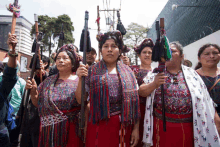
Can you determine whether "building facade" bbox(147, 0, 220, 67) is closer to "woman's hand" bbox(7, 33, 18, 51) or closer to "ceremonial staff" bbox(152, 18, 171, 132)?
"ceremonial staff" bbox(152, 18, 171, 132)

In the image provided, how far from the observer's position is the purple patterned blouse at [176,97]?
197cm

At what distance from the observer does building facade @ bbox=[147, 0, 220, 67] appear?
745 cm

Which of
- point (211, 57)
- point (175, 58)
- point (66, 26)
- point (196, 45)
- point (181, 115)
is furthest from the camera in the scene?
point (66, 26)

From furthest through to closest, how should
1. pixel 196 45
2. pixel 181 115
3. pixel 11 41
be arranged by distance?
pixel 196 45 → pixel 181 115 → pixel 11 41

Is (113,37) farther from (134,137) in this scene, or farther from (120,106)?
(134,137)

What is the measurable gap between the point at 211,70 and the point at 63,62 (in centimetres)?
240

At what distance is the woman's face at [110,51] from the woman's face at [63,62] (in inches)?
22.6

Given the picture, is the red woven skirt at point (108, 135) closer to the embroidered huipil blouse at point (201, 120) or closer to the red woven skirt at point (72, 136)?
the red woven skirt at point (72, 136)

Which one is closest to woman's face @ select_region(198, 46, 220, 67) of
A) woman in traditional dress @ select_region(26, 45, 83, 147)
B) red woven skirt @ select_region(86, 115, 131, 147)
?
red woven skirt @ select_region(86, 115, 131, 147)

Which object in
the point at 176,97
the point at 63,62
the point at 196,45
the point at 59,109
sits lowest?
the point at 59,109

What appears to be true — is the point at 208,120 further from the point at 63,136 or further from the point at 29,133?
the point at 29,133

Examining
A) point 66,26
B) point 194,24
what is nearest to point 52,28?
point 66,26

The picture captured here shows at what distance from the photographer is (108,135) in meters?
1.88

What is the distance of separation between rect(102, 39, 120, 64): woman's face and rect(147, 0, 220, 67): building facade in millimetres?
6574
